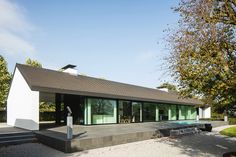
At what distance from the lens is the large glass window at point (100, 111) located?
63.6 ft

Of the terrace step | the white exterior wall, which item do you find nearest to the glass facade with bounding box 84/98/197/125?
the white exterior wall

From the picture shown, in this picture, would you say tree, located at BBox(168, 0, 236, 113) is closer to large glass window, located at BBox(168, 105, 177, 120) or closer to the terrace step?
the terrace step

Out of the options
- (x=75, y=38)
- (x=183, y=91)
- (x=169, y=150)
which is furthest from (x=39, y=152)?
(x=75, y=38)

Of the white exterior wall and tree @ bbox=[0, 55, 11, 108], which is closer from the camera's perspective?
the white exterior wall

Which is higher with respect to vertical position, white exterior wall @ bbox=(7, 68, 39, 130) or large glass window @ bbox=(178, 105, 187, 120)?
white exterior wall @ bbox=(7, 68, 39, 130)

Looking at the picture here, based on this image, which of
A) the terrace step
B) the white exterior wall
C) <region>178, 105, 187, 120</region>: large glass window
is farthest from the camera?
<region>178, 105, 187, 120</region>: large glass window

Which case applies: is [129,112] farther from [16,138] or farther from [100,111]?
[16,138]

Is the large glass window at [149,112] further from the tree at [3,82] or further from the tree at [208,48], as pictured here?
the tree at [3,82]

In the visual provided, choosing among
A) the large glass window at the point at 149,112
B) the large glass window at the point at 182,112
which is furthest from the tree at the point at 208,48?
the large glass window at the point at 182,112

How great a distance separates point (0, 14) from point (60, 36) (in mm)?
5283

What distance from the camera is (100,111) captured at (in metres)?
20.3

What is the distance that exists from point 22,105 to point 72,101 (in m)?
4.78

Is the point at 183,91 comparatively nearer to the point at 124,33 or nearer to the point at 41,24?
the point at 124,33

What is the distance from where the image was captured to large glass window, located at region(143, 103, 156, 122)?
2555 cm
